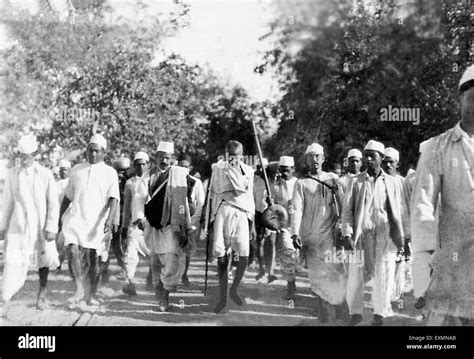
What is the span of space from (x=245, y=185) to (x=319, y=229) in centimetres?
97

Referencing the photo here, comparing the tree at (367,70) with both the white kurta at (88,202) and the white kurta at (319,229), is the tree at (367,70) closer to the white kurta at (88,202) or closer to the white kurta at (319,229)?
the white kurta at (319,229)

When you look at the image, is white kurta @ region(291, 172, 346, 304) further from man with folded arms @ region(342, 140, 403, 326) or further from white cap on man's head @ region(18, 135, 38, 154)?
white cap on man's head @ region(18, 135, 38, 154)

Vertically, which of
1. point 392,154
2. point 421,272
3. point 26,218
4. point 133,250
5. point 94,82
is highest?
point 94,82

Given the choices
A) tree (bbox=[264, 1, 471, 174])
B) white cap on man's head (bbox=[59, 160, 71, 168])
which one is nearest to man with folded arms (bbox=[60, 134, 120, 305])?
white cap on man's head (bbox=[59, 160, 71, 168])

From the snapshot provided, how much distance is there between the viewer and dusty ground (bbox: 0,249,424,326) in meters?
6.79

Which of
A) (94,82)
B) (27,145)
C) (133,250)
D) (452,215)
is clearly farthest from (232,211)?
(452,215)

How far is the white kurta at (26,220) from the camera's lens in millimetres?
6805

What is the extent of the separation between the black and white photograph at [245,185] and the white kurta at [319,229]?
0.02 meters

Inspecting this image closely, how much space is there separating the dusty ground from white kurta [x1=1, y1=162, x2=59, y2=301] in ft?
1.60

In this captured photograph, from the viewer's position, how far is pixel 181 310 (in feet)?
24.2

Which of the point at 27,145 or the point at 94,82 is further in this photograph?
the point at 94,82

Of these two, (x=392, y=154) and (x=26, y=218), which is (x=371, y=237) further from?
(x=26, y=218)
